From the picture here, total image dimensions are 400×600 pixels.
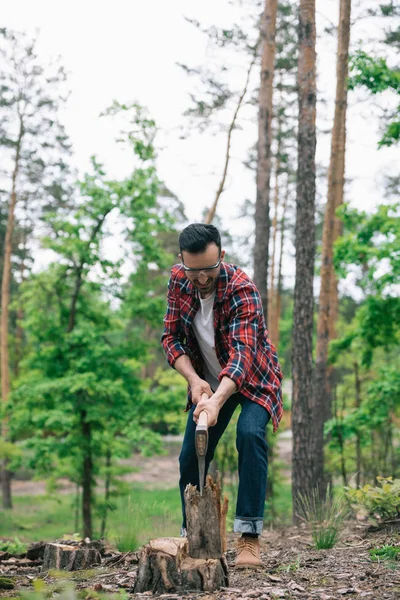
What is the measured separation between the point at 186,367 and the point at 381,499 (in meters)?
2.29

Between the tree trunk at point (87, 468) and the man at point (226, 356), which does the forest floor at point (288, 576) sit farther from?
the tree trunk at point (87, 468)

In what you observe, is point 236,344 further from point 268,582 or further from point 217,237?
point 268,582

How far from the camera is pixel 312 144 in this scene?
9086 millimetres

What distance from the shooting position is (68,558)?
13.6 ft

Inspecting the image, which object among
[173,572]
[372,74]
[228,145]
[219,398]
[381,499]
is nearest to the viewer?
[173,572]

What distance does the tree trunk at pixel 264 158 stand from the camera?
1192cm

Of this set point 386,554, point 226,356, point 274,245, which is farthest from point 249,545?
point 274,245

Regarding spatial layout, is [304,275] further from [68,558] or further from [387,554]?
[68,558]

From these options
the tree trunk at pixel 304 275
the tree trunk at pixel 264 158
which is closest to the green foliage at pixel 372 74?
the tree trunk at pixel 304 275

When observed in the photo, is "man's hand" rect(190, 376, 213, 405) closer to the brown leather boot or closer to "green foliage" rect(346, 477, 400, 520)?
the brown leather boot

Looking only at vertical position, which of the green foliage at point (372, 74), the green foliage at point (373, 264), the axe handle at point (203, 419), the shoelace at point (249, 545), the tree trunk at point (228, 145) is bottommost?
Answer: the shoelace at point (249, 545)

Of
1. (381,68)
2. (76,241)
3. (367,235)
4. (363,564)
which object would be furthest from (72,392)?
(363,564)

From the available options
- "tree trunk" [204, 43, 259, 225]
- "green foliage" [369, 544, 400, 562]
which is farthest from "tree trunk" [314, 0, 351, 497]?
"green foliage" [369, 544, 400, 562]

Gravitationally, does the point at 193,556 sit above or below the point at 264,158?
below
